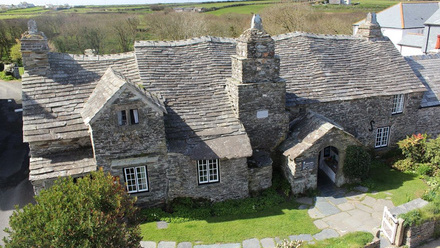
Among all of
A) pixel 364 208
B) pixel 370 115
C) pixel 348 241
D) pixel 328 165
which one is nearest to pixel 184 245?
pixel 348 241

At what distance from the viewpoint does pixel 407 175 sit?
63.2 feet

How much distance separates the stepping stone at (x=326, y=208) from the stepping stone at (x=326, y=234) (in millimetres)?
1303

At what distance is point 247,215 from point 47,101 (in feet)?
36.6

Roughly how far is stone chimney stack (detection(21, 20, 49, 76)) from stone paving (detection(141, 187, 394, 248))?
10.4m

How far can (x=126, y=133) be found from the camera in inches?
572

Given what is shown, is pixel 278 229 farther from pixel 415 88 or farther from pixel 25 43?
pixel 25 43

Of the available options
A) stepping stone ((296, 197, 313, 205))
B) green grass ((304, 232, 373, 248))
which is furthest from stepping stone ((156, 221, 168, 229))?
stepping stone ((296, 197, 313, 205))

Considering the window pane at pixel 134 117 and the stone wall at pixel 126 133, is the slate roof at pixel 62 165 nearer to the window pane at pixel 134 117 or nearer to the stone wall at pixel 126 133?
the stone wall at pixel 126 133

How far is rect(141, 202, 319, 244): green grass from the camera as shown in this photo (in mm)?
14266

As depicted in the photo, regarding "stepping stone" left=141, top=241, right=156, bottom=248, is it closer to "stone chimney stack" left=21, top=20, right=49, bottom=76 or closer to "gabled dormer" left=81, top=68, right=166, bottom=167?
"gabled dormer" left=81, top=68, right=166, bottom=167

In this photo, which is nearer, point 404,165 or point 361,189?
point 361,189

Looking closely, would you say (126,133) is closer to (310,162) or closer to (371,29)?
(310,162)

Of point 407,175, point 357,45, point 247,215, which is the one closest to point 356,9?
point 357,45

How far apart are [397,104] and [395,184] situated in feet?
19.2
